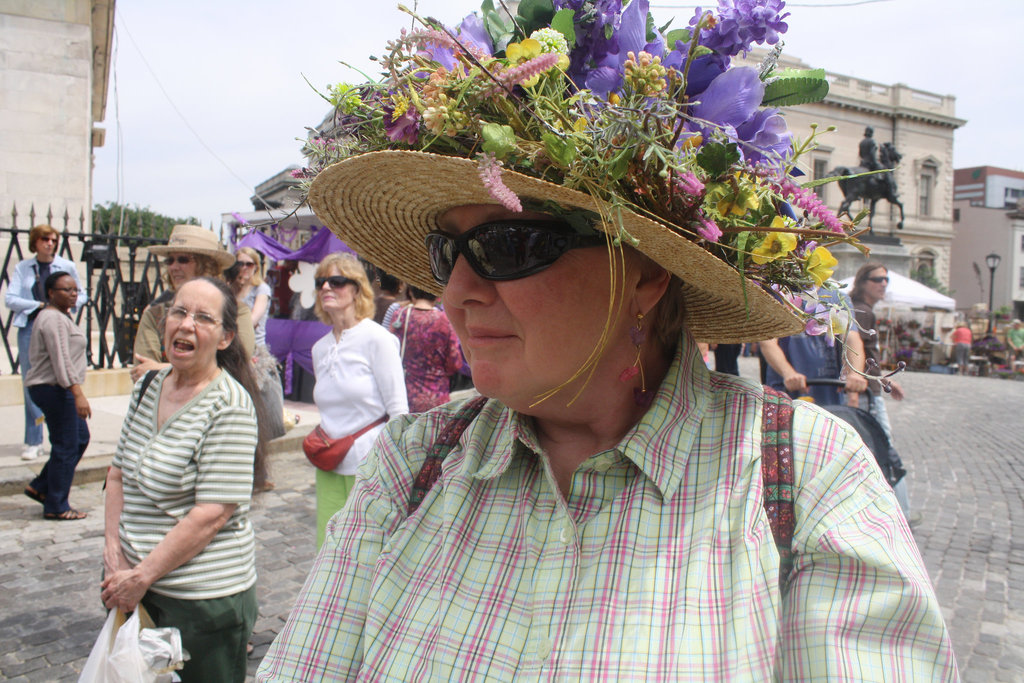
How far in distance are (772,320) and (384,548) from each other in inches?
37.0

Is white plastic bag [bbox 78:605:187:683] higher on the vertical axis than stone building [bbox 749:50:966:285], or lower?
lower

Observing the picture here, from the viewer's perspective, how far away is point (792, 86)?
1.33 metres

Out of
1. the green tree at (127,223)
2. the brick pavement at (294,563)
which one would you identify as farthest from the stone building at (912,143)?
the brick pavement at (294,563)

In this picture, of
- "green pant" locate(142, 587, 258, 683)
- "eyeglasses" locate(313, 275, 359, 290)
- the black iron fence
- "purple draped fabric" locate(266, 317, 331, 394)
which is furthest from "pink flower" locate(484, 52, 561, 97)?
"purple draped fabric" locate(266, 317, 331, 394)

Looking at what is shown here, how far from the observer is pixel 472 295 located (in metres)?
1.36

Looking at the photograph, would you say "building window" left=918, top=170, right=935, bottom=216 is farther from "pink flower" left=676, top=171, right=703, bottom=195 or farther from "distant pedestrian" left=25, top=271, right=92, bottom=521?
"pink flower" left=676, top=171, right=703, bottom=195

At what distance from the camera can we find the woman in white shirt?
148 inches

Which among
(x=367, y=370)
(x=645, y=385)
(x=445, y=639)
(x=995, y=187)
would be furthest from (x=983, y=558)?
(x=995, y=187)

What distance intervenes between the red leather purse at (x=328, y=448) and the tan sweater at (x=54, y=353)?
2944 millimetres

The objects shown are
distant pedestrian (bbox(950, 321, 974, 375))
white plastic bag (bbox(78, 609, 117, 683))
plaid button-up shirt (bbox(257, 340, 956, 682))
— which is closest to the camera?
plaid button-up shirt (bbox(257, 340, 956, 682))

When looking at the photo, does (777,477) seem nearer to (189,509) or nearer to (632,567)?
(632,567)

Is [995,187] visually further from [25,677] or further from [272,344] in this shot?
[25,677]

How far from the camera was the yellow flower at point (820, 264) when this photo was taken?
1.30 meters

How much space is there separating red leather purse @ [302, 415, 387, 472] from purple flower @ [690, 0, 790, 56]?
2942 mm
